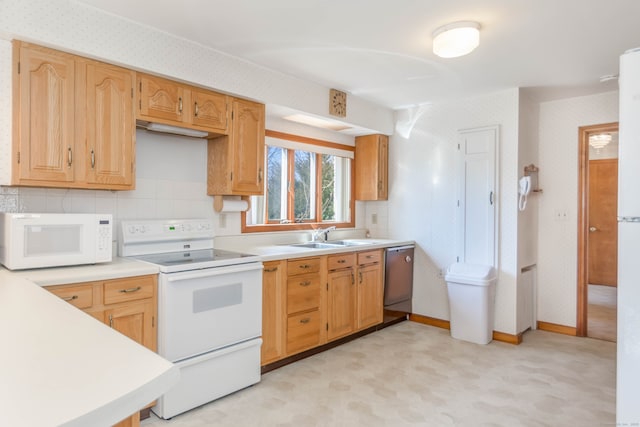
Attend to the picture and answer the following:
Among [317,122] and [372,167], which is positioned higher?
[317,122]

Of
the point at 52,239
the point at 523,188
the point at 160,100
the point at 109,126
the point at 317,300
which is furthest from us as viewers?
the point at 523,188

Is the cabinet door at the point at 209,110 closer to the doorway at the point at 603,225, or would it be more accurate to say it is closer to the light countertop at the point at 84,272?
the light countertop at the point at 84,272

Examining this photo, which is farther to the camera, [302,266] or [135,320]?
[302,266]

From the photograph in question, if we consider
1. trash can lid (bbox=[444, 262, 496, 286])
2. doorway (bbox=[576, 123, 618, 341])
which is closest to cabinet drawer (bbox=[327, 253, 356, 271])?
trash can lid (bbox=[444, 262, 496, 286])

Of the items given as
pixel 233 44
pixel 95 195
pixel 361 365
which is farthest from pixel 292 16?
pixel 361 365

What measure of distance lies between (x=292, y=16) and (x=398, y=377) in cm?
256

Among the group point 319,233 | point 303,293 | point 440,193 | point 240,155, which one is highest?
point 240,155

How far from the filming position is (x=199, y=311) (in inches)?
95.0

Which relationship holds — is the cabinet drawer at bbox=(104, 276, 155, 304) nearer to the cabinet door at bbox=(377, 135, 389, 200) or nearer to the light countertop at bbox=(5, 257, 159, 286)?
the light countertop at bbox=(5, 257, 159, 286)

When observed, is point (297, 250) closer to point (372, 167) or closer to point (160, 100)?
point (160, 100)

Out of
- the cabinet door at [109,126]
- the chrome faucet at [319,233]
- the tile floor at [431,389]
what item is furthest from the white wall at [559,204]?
the cabinet door at [109,126]

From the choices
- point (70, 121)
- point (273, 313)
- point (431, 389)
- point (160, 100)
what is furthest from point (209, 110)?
point (431, 389)

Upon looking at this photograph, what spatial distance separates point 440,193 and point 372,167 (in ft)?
2.67

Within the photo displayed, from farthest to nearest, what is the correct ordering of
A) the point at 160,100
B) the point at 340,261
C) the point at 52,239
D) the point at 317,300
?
1. the point at 340,261
2. the point at 317,300
3. the point at 160,100
4. the point at 52,239
